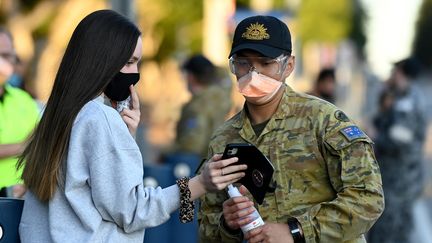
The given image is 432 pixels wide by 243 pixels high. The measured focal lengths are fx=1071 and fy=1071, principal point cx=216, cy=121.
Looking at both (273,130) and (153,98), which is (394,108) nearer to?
(273,130)

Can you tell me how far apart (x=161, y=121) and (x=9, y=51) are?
1177 inches

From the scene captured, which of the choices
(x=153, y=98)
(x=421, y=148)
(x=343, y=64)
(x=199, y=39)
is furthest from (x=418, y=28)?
(x=421, y=148)

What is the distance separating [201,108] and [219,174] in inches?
236

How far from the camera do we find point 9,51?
22.7 feet

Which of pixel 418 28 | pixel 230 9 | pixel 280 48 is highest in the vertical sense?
pixel 280 48

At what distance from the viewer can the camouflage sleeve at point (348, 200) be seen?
4.21 meters

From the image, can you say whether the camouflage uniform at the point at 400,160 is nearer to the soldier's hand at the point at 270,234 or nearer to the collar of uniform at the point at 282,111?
the collar of uniform at the point at 282,111

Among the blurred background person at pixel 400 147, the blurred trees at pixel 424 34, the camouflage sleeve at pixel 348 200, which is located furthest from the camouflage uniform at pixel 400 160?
the blurred trees at pixel 424 34

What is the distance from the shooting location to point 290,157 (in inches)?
172

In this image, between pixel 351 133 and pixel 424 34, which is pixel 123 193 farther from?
pixel 424 34

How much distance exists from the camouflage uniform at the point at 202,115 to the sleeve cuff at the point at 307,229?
5.76 m

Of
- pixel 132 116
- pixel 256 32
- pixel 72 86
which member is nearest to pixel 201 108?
pixel 256 32

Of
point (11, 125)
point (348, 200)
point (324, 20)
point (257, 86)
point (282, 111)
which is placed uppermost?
point (257, 86)

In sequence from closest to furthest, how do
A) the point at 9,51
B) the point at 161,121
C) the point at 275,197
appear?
the point at 275,197, the point at 9,51, the point at 161,121
